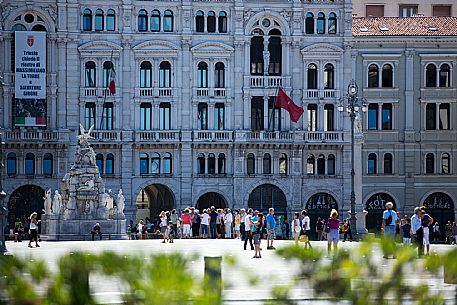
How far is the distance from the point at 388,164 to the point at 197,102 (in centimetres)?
1238

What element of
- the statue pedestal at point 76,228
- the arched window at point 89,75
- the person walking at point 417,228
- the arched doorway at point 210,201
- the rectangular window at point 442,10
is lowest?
the statue pedestal at point 76,228

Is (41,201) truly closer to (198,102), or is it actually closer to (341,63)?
(198,102)

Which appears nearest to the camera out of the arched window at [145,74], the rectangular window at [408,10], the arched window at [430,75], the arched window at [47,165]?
the arched window at [47,165]

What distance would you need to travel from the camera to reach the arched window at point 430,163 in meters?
78.1

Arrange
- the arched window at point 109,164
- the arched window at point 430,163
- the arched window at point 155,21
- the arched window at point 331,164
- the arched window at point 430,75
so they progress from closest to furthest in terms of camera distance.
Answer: the arched window at point 109,164 < the arched window at point 155,21 < the arched window at point 331,164 < the arched window at point 430,75 < the arched window at point 430,163

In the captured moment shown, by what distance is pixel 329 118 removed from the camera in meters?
76.1

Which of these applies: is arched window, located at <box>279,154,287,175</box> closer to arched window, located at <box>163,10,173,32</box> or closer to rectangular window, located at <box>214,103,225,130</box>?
rectangular window, located at <box>214,103,225,130</box>

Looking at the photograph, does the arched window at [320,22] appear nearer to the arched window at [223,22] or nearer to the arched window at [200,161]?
the arched window at [223,22]

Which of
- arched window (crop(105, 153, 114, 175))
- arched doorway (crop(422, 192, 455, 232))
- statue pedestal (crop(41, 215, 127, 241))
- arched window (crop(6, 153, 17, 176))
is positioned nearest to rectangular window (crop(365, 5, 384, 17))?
arched doorway (crop(422, 192, 455, 232))

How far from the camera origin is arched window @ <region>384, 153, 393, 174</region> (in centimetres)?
7781

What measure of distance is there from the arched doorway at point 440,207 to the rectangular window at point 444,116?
13.3ft

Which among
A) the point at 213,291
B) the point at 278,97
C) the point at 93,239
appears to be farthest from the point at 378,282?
the point at 278,97

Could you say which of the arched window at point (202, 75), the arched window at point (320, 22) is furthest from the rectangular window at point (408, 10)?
the arched window at point (202, 75)

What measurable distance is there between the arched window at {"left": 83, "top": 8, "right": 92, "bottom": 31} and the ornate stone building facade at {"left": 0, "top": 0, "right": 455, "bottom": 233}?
0.06 meters
